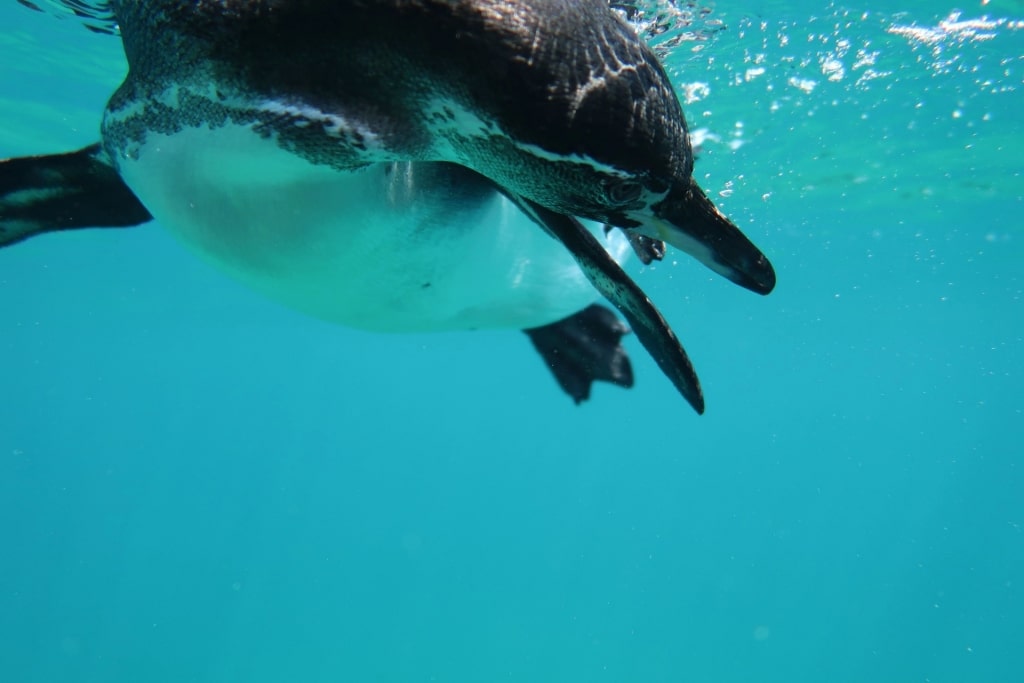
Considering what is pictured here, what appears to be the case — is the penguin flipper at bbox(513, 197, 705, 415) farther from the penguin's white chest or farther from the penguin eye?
the penguin's white chest

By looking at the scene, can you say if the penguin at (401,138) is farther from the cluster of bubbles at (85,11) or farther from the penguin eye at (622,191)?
the cluster of bubbles at (85,11)

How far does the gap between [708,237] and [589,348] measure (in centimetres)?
384

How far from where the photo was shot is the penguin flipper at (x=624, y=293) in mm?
1732

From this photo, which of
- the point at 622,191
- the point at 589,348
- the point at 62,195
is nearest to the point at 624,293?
the point at 622,191

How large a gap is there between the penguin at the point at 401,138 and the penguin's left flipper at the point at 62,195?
3.47ft

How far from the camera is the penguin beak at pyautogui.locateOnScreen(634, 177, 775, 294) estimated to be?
154 centimetres

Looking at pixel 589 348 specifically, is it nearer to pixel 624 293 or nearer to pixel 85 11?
pixel 624 293

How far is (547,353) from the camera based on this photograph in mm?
5484

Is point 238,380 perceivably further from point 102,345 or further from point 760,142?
point 760,142

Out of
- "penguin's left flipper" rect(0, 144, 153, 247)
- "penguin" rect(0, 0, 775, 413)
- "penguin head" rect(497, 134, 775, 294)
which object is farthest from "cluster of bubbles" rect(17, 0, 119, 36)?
"penguin head" rect(497, 134, 775, 294)

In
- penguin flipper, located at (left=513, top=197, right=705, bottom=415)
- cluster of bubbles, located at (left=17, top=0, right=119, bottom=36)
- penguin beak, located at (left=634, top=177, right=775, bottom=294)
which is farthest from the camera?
cluster of bubbles, located at (left=17, top=0, right=119, bottom=36)

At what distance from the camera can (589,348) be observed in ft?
17.9

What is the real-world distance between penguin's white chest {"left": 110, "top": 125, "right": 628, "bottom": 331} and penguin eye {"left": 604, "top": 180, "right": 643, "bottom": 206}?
77cm

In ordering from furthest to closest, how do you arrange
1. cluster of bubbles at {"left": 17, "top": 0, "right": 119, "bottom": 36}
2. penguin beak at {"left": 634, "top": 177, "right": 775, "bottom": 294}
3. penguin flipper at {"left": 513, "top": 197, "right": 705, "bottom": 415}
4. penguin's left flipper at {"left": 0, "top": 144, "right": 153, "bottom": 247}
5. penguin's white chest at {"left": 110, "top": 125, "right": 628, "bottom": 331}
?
cluster of bubbles at {"left": 17, "top": 0, "right": 119, "bottom": 36} < penguin's left flipper at {"left": 0, "top": 144, "right": 153, "bottom": 247} < penguin's white chest at {"left": 110, "top": 125, "right": 628, "bottom": 331} < penguin flipper at {"left": 513, "top": 197, "right": 705, "bottom": 415} < penguin beak at {"left": 634, "top": 177, "right": 775, "bottom": 294}
